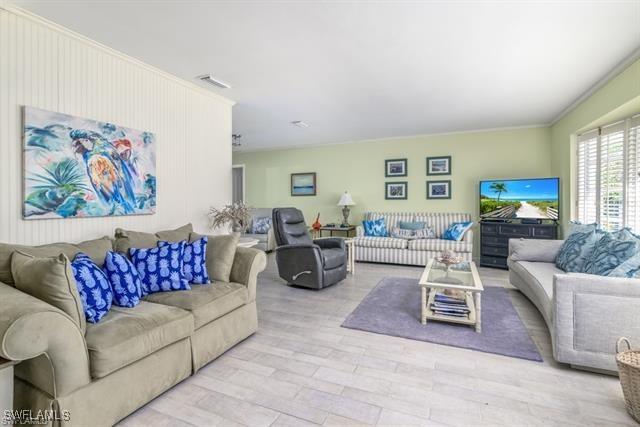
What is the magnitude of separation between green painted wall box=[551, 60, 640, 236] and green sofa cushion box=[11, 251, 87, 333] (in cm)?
439

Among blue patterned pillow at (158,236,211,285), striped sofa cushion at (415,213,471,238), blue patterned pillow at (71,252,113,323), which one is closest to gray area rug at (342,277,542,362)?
blue patterned pillow at (158,236,211,285)

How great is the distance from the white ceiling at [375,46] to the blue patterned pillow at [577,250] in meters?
1.61

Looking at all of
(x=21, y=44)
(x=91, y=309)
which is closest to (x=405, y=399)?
(x=91, y=309)

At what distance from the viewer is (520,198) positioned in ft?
16.9

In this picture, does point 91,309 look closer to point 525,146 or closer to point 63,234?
point 63,234

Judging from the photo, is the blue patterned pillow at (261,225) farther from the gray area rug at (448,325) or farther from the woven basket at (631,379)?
the woven basket at (631,379)

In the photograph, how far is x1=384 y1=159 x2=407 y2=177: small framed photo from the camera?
6.35 metres

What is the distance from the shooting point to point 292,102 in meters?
4.12

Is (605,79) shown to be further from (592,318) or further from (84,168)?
(84,168)

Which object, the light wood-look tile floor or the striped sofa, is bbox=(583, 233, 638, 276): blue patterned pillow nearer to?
the light wood-look tile floor

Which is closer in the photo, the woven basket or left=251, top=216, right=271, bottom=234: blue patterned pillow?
the woven basket

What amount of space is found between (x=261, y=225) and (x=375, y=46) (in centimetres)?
474

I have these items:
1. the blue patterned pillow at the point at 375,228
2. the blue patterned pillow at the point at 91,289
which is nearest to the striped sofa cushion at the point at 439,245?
the blue patterned pillow at the point at 375,228

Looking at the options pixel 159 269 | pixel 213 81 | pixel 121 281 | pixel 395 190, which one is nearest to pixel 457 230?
pixel 395 190
